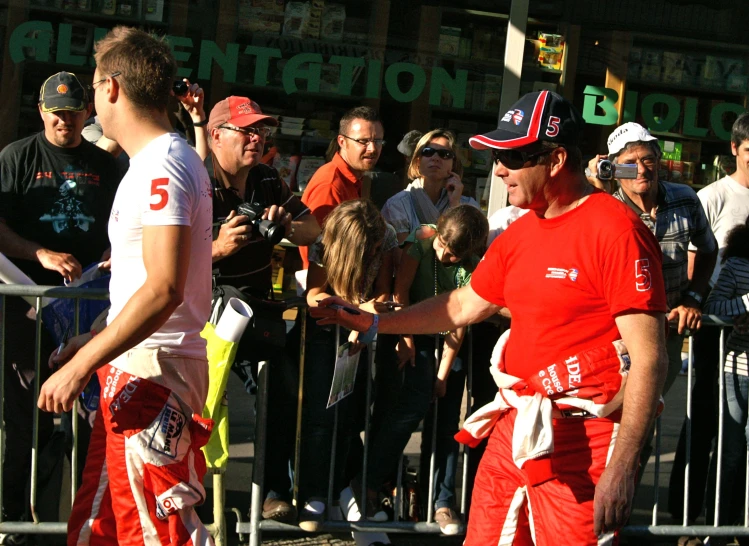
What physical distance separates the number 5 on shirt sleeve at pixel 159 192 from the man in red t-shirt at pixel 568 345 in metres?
1.03

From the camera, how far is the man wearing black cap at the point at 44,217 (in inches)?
181

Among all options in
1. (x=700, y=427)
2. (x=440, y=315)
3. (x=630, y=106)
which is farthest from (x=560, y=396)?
(x=630, y=106)

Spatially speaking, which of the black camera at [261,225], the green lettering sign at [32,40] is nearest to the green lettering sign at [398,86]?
the green lettering sign at [32,40]

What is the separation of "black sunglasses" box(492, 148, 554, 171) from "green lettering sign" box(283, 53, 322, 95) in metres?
5.45

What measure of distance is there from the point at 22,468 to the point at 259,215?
1.67 meters

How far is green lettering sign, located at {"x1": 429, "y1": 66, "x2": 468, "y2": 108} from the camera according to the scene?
873cm

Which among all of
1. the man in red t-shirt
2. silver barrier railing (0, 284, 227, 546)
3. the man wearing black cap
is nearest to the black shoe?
silver barrier railing (0, 284, 227, 546)

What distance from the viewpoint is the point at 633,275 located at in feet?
9.84

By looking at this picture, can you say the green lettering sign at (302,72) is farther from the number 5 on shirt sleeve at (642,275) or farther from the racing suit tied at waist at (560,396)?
the number 5 on shirt sleeve at (642,275)

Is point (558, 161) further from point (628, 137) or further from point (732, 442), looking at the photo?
point (732, 442)

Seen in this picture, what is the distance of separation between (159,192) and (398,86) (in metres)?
5.93

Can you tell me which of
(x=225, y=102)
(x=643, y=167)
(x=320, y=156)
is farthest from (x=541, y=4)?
(x=225, y=102)

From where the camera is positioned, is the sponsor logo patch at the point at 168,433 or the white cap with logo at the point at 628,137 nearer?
the sponsor logo patch at the point at 168,433

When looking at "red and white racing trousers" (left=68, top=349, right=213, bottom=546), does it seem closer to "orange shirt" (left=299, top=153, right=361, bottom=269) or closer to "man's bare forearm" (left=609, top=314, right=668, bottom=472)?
"man's bare forearm" (left=609, top=314, right=668, bottom=472)
